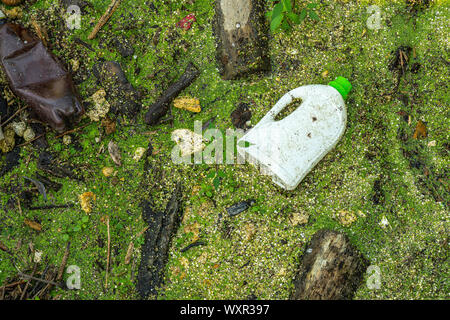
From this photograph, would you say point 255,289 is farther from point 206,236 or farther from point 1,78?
point 1,78

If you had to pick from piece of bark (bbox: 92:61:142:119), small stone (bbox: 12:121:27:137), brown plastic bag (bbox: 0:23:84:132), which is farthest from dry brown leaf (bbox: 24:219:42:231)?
piece of bark (bbox: 92:61:142:119)

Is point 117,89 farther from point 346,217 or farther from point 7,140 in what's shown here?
point 346,217

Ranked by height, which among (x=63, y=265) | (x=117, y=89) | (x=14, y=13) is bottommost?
(x=63, y=265)

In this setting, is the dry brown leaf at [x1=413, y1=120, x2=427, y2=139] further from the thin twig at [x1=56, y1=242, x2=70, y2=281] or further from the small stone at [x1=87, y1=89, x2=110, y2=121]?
the thin twig at [x1=56, y1=242, x2=70, y2=281]

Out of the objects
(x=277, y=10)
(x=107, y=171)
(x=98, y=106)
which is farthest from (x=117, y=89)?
(x=277, y=10)

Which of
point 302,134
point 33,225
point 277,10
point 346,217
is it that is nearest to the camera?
point 302,134

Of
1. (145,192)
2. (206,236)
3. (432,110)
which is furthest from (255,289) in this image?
(432,110)
